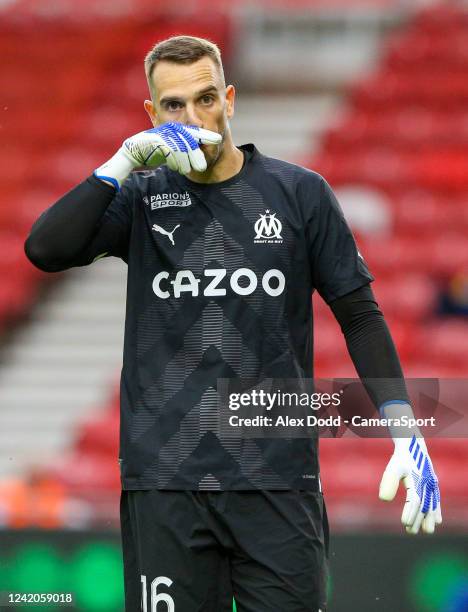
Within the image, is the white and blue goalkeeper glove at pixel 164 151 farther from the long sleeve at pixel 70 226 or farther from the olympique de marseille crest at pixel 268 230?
the olympique de marseille crest at pixel 268 230

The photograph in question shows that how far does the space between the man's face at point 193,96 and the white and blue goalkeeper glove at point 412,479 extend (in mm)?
715

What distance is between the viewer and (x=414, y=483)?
259cm

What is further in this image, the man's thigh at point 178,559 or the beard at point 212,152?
the beard at point 212,152

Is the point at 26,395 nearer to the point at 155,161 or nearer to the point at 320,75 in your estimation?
the point at 320,75

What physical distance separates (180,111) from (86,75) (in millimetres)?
6898

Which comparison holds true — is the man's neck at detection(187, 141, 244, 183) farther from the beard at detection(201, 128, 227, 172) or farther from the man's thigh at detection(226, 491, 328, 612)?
the man's thigh at detection(226, 491, 328, 612)

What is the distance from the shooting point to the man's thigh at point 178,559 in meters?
2.57

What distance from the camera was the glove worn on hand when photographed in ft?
8.38

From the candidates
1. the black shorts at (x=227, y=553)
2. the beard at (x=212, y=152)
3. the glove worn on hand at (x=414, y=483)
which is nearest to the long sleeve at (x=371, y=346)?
the glove worn on hand at (x=414, y=483)

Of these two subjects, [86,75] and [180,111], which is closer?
[180,111]

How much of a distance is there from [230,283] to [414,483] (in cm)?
57

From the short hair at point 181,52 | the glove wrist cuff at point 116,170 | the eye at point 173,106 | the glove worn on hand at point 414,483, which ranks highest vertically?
the short hair at point 181,52

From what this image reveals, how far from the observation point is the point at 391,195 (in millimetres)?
8258

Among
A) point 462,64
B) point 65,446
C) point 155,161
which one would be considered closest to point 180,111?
point 155,161
